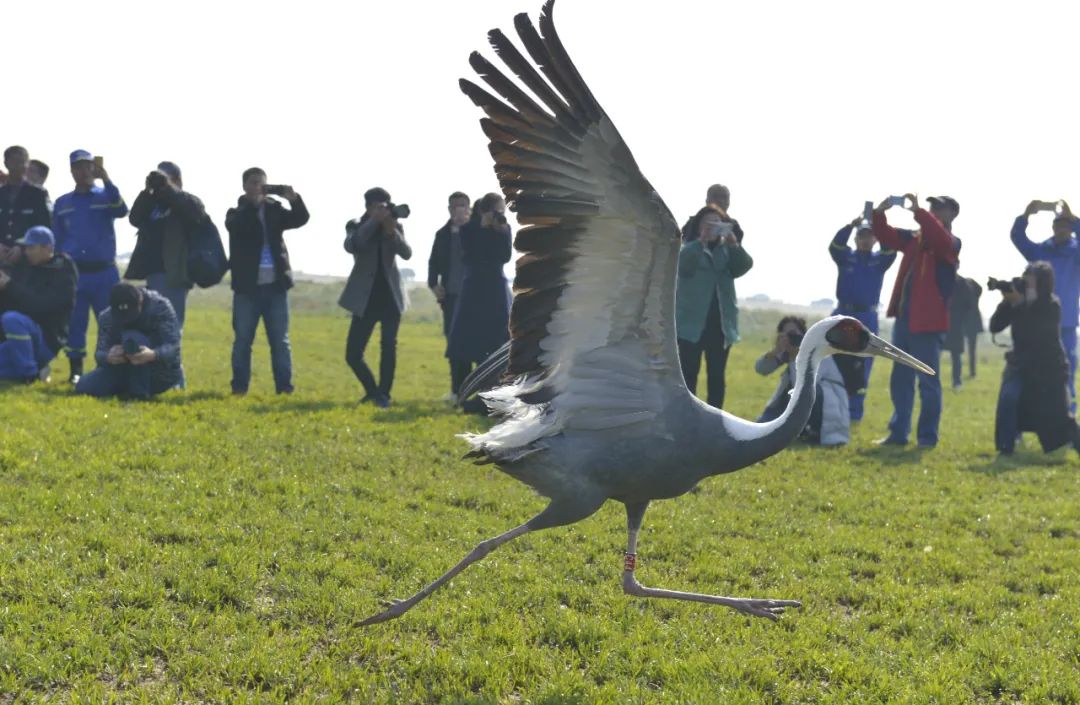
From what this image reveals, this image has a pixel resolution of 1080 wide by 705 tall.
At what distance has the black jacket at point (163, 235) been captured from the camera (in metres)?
10.7

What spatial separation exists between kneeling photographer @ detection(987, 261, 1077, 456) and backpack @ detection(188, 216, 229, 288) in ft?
28.4

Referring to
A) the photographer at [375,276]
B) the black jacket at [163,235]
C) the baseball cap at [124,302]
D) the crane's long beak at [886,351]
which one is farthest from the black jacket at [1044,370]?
the baseball cap at [124,302]

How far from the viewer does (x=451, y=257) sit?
11430 millimetres

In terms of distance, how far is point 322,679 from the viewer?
4.13 metres

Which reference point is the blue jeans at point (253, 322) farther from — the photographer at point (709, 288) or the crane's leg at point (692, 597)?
the crane's leg at point (692, 597)

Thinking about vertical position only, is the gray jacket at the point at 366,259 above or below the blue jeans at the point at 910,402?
above

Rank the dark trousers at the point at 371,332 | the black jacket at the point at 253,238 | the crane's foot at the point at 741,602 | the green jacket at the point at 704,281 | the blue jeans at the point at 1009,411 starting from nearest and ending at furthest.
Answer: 1. the crane's foot at the point at 741,602
2. the green jacket at the point at 704,281
3. the blue jeans at the point at 1009,411
4. the black jacket at the point at 253,238
5. the dark trousers at the point at 371,332

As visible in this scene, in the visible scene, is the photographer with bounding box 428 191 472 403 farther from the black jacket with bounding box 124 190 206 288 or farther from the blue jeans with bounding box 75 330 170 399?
the blue jeans with bounding box 75 330 170 399

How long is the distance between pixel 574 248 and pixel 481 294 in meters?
6.57

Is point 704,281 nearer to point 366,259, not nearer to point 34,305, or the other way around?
point 366,259

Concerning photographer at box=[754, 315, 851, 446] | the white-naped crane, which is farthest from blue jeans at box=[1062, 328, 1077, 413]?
the white-naped crane

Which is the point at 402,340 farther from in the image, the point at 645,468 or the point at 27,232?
the point at 645,468

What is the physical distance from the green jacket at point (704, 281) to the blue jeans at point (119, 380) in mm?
5695

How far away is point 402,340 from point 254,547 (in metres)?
20.4
